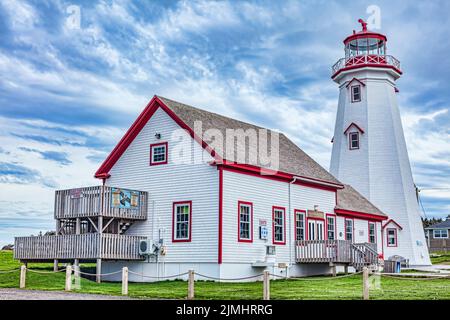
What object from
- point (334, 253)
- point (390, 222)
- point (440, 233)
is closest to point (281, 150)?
point (334, 253)

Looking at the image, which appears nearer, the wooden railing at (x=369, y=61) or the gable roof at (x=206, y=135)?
the gable roof at (x=206, y=135)

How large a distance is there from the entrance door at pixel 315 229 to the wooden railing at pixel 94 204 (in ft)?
27.5

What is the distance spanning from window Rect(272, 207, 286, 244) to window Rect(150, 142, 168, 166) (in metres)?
5.48

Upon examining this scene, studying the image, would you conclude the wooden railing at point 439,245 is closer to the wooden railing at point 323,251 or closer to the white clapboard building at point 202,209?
the white clapboard building at point 202,209

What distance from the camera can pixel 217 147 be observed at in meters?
25.9

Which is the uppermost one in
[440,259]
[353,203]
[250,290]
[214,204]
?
[353,203]

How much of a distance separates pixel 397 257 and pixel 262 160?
15752 mm

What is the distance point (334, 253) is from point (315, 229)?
2814 mm

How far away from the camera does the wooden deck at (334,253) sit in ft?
92.2

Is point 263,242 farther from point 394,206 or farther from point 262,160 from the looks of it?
point 394,206

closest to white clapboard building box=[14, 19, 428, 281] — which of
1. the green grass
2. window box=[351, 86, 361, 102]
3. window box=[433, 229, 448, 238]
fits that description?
window box=[351, 86, 361, 102]

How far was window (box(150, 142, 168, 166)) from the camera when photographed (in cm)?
2712

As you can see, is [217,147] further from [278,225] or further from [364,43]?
[364,43]

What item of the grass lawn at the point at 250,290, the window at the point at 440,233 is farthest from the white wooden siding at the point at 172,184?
the window at the point at 440,233
